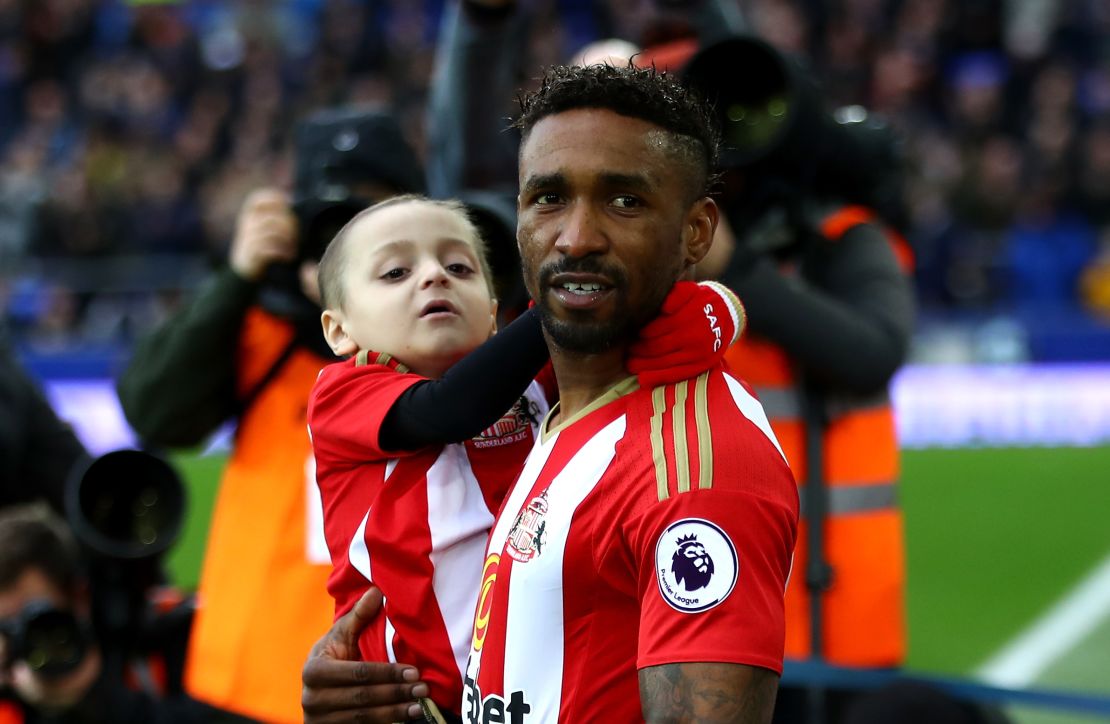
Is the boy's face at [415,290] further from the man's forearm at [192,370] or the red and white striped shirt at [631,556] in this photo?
the man's forearm at [192,370]

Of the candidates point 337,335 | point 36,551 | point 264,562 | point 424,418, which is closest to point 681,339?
point 424,418

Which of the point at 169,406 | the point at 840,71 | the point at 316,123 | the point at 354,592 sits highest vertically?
the point at 840,71

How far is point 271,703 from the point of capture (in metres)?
3.33

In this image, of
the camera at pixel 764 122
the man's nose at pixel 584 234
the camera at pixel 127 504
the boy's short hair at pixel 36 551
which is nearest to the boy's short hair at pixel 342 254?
the man's nose at pixel 584 234

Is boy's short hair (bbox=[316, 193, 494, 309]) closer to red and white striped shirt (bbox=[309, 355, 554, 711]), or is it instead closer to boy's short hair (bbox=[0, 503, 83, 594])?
red and white striped shirt (bbox=[309, 355, 554, 711])

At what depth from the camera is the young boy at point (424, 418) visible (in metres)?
2.22

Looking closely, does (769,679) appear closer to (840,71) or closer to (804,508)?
(804,508)

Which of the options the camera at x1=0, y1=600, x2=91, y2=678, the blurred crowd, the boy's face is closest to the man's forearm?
the camera at x1=0, y1=600, x2=91, y2=678

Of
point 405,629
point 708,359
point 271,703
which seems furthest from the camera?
point 271,703

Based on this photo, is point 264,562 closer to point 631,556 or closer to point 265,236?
point 265,236

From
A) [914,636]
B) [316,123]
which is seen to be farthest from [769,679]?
[914,636]

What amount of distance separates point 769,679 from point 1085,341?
1132cm

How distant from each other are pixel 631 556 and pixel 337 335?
2.95 ft

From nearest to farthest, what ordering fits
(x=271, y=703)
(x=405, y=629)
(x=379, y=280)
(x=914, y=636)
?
(x=405, y=629) < (x=379, y=280) < (x=271, y=703) < (x=914, y=636)
